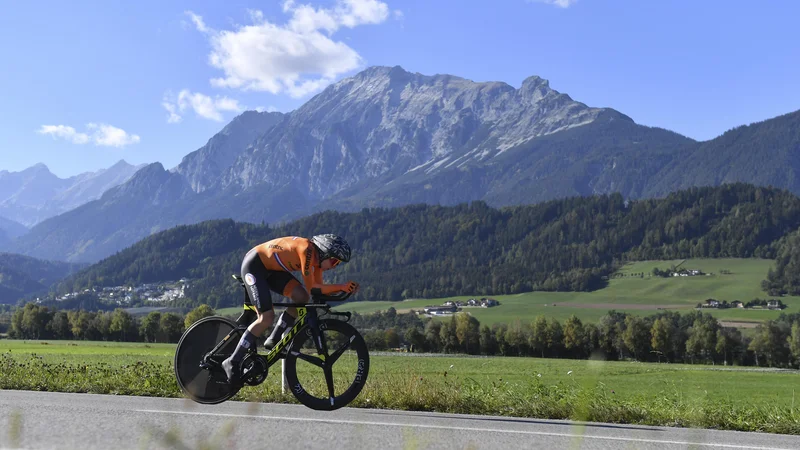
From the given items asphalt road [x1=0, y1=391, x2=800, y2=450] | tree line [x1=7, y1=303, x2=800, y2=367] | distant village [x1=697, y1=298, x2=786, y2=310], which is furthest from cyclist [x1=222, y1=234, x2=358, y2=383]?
distant village [x1=697, y1=298, x2=786, y2=310]

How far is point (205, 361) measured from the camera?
9188 millimetres

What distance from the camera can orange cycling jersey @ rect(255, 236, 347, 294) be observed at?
854 centimetres

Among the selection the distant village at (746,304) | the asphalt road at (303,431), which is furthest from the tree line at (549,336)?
the asphalt road at (303,431)

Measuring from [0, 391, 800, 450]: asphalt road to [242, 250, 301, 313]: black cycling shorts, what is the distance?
132cm

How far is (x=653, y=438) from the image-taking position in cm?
774

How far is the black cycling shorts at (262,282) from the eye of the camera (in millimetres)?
8852

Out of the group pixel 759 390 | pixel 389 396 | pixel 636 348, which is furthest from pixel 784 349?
pixel 389 396

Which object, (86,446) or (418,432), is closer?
(86,446)

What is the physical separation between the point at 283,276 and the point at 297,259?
464 mm

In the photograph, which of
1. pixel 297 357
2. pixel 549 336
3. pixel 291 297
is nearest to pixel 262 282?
pixel 291 297

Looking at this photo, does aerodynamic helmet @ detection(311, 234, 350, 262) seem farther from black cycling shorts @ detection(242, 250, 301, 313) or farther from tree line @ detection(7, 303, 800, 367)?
tree line @ detection(7, 303, 800, 367)

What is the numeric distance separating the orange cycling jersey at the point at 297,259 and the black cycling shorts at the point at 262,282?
0.09 metres

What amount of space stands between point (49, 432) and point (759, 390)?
209ft

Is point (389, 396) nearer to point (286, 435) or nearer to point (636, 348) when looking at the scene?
point (286, 435)
